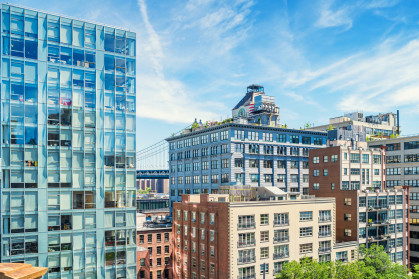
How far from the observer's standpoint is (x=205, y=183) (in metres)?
116

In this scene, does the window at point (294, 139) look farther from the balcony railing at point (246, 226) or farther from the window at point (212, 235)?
the window at point (212, 235)

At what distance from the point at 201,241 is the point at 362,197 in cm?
3888

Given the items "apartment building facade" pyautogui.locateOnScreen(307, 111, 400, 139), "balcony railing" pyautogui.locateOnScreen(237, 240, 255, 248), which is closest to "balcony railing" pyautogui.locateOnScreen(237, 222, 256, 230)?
"balcony railing" pyautogui.locateOnScreen(237, 240, 255, 248)

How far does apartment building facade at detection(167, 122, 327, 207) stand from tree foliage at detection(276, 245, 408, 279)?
36534 millimetres

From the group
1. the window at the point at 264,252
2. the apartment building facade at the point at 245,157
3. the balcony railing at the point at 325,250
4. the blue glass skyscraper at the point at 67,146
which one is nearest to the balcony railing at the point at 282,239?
the window at the point at 264,252

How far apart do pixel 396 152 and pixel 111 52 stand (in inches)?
3924

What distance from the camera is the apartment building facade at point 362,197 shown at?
85812mm

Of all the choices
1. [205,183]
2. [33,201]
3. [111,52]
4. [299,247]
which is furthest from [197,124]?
[33,201]

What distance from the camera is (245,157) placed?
348ft

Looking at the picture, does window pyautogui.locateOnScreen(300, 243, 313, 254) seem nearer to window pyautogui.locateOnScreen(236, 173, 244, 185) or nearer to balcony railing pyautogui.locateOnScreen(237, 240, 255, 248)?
balcony railing pyautogui.locateOnScreen(237, 240, 255, 248)

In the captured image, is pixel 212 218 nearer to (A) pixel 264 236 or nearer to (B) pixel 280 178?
(A) pixel 264 236

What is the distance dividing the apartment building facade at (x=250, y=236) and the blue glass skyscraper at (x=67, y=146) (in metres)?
19.5

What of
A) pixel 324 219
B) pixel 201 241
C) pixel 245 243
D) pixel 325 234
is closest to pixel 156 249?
pixel 201 241

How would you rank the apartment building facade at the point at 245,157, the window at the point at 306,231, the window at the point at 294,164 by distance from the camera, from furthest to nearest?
the window at the point at 294,164 → the apartment building facade at the point at 245,157 → the window at the point at 306,231
